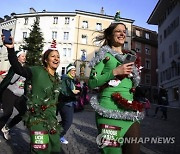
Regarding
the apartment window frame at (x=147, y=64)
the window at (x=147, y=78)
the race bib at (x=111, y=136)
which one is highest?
the apartment window frame at (x=147, y=64)

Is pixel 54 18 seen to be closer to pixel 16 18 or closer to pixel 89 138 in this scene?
pixel 16 18

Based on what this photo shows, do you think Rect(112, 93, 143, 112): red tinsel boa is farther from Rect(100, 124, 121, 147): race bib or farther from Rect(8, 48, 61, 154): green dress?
Rect(8, 48, 61, 154): green dress

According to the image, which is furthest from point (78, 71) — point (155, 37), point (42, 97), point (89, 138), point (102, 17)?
point (42, 97)

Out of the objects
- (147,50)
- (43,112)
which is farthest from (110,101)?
(147,50)

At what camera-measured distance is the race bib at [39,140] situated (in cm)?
291

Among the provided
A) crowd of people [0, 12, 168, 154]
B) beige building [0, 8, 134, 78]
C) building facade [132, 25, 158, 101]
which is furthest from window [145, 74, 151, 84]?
crowd of people [0, 12, 168, 154]

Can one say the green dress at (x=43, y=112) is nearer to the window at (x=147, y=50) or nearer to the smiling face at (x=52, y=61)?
the smiling face at (x=52, y=61)

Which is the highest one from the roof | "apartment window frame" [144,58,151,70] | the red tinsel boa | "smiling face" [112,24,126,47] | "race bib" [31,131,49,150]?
the roof

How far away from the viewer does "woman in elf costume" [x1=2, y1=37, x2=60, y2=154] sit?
294cm

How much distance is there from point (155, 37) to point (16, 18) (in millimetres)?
29322

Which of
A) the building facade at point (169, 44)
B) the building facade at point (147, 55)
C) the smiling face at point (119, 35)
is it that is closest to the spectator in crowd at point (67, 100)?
the smiling face at point (119, 35)

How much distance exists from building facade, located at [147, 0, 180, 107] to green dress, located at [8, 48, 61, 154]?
25167mm

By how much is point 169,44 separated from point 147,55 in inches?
764

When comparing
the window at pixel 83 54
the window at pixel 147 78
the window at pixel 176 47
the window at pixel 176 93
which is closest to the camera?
the window at pixel 176 47
